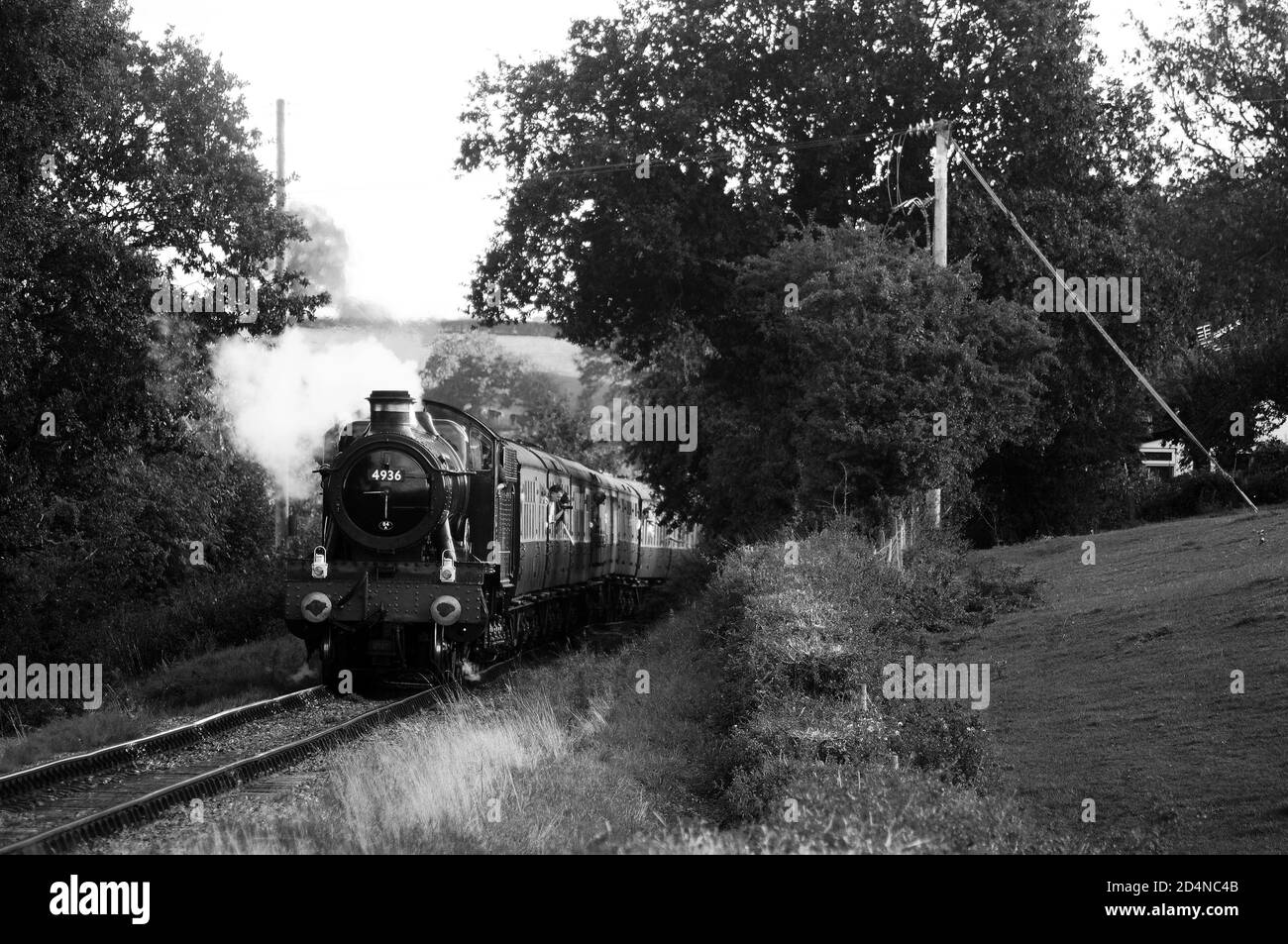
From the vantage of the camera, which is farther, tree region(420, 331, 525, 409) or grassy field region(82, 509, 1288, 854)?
tree region(420, 331, 525, 409)

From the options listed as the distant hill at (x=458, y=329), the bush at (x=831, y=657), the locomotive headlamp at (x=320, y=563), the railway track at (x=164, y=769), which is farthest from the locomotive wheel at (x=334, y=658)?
the distant hill at (x=458, y=329)

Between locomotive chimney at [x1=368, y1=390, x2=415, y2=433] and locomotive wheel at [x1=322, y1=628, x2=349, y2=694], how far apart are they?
9.26 feet

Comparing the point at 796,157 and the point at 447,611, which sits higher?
the point at 796,157

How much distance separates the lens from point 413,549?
1870 centimetres

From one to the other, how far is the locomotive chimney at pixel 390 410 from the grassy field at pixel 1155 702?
7.60 meters

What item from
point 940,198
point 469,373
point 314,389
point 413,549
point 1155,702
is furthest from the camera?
point 469,373

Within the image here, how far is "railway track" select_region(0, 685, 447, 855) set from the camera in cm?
1091

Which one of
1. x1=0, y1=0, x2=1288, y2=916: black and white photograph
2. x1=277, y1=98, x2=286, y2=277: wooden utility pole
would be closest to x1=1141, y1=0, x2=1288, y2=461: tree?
x1=0, y1=0, x2=1288, y2=916: black and white photograph

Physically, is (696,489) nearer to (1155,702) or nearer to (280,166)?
(280,166)

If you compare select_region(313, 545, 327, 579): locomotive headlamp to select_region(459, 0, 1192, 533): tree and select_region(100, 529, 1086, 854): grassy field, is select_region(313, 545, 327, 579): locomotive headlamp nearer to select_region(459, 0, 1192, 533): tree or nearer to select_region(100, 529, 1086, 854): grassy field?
select_region(100, 529, 1086, 854): grassy field

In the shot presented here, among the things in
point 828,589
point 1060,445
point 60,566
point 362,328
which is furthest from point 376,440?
point 362,328

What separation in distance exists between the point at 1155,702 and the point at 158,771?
30.4 feet

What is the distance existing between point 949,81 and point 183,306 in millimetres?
17681

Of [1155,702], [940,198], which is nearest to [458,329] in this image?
[940,198]
